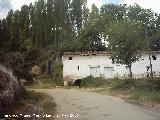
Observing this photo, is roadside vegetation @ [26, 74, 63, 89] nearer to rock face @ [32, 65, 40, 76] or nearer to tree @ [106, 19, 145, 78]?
rock face @ [32, 65, 40, 76]

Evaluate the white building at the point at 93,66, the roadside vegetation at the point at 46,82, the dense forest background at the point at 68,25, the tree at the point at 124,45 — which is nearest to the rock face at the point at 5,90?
the tree at the point at 124,45

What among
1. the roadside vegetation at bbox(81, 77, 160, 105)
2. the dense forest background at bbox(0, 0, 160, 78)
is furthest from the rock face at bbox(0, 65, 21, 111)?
the dense forest background at bbox(0, 0, 160, 78)

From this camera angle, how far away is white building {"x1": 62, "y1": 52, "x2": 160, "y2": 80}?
1734 inches

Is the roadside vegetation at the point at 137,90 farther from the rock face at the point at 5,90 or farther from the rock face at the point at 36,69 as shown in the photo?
the rock face at the point at 36,69

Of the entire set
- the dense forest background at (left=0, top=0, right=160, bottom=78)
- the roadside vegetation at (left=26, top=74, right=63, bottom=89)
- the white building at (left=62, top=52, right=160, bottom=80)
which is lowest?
the roadside vegetation at (left=26, top=74, right=63, bottom=89)

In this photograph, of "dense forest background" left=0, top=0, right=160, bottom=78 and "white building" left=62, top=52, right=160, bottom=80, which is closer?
"white building" left=62, top=52, right=160, bottom=80

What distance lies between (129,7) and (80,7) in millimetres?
11343

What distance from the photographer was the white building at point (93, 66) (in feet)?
144

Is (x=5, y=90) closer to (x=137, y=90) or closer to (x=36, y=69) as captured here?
(x=137, y=90)

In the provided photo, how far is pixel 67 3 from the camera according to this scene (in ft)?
197

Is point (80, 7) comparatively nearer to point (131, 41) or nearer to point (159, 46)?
point (159, 46)

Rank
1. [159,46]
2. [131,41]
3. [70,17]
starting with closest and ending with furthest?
[131,41] < [159,46] < [70,17]

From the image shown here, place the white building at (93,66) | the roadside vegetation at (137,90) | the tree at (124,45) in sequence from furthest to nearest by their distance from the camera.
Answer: the white building at (93,66) < the tree at (124,45) < the roadside vegetation at (137,90)

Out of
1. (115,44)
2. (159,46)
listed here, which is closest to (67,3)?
(159,46)
